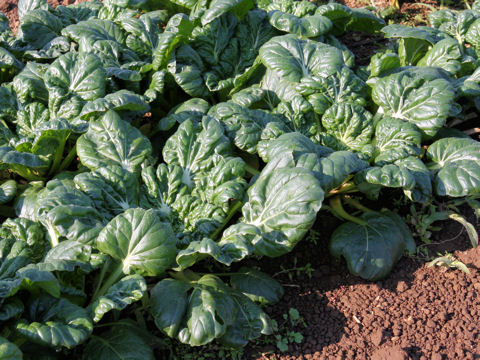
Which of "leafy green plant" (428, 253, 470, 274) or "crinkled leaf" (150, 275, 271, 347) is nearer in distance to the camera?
"crinkled leaf" (150, 275, 271, 347)

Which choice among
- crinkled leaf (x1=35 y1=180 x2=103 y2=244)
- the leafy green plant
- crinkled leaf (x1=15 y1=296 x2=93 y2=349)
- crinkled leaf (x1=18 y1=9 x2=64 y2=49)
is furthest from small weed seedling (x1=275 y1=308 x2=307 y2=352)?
crinkled leaf (x1=18 y1=9 x2=64 y2=49)

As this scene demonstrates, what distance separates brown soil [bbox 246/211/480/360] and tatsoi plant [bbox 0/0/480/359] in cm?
15

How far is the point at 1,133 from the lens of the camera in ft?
12.7

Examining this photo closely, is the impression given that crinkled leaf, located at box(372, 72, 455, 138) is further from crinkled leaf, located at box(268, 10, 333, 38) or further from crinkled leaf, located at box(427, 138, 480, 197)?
crinkled leaf, located at box(268, 10, 333, 38)

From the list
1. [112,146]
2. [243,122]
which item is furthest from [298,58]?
[112,146]

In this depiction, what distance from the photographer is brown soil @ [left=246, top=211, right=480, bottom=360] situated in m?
3.03

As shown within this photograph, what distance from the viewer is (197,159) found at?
11.4 feet

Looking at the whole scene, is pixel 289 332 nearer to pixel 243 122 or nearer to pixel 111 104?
pixel 243 122

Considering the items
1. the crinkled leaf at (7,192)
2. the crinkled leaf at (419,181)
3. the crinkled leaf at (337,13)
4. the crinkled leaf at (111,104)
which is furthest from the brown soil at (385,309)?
the crinkled leaf at (337,13)

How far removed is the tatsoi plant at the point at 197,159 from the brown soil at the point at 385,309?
5.9 inches

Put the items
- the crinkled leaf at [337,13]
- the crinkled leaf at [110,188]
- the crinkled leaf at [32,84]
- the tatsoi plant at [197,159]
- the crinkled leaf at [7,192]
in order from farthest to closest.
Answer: the crinkled leaf at [337,13] → the crinkled leaf at [32,84] → the crinkled leaf at [7,192] → the crinkled leaf at [110,188] → the tatsoi plant at [197,159]

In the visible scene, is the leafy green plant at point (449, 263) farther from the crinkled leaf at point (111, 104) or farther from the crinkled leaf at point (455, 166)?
the crinkled leaf at point (111, 104)

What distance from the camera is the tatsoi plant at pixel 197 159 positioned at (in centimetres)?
282

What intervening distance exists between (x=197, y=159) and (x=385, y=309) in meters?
1.55
